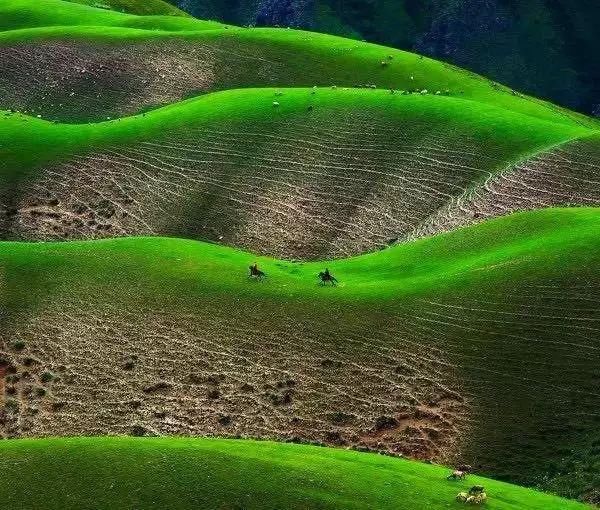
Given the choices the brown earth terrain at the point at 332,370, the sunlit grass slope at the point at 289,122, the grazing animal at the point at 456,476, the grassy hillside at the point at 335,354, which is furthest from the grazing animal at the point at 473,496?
the sunlit grass slope at the point at 289,122

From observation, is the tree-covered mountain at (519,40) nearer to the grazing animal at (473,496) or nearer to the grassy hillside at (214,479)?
the grassy hillside at (214,479)

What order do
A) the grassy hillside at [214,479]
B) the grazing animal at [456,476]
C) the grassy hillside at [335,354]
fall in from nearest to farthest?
the grassy hillside at [214,479] < the grazing animal at [456,476] < the grassy hillside at [335,354]

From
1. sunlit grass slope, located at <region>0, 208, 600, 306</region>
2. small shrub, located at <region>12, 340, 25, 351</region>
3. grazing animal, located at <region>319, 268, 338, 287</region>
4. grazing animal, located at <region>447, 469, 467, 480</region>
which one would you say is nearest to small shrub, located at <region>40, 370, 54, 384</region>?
small shrub, located at <region>12, 340, 25, 351</region>

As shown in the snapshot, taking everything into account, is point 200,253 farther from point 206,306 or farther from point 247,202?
point 247,202

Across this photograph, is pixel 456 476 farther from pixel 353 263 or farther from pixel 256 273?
pixel 353 263

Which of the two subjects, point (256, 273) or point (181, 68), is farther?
point (181, 68)

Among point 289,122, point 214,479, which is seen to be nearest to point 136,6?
point 289,122
